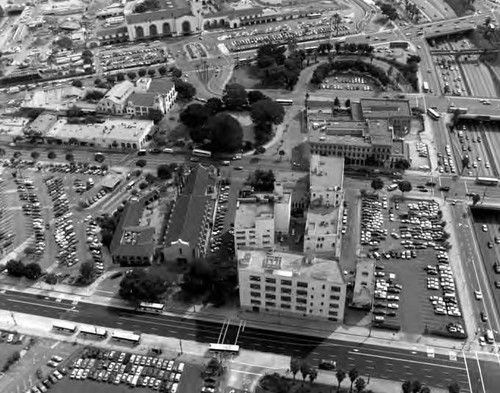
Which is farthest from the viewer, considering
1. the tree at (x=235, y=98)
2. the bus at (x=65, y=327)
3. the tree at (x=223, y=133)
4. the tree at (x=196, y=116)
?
the tree at (x=235, y=98)

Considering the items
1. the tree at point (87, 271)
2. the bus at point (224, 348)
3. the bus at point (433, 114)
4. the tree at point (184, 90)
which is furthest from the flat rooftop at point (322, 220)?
the tree at point (184, 90)

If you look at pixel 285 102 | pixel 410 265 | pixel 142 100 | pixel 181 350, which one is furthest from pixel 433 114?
pixel 181 350

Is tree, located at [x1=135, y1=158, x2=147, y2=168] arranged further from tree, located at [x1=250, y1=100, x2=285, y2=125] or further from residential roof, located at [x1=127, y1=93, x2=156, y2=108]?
tree, located at [x1=250, y1=100, x2=285, y2=125]

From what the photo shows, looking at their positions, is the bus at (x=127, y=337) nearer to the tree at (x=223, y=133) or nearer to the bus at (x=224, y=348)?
the bus at (x=224, y=348)

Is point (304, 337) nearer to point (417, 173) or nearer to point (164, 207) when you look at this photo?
point (164, 207)

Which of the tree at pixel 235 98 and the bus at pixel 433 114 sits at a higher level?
the tree at pixel 235 98

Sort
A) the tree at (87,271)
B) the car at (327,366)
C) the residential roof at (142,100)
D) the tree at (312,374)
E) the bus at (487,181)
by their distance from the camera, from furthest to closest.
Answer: the residential roof at (142,100), the bus at (487,181), the tree at (87,271), the car at (327,366), the tree at (312,374)

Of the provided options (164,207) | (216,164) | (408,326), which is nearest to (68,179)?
(164,207)
